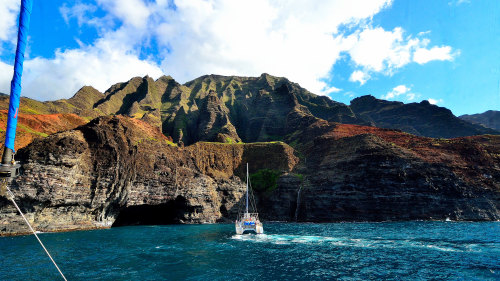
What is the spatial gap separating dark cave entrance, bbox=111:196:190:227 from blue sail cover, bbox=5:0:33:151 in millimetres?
74897

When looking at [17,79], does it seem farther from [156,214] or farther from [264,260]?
[156,214]

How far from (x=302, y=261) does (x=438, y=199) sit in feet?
240

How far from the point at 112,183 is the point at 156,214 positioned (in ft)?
85.9

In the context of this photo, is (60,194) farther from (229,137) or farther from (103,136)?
(229,137)

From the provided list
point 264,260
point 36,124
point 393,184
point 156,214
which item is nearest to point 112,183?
point 156,214

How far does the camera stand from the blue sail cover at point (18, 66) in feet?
21.2

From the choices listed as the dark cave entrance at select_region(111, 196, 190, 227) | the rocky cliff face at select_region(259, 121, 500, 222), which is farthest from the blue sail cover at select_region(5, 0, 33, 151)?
Result: the rocky cliff face at select_region(259, 121, 500, 222)

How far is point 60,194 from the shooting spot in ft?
171

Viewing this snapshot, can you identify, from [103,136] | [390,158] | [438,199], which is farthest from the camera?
[390,158]

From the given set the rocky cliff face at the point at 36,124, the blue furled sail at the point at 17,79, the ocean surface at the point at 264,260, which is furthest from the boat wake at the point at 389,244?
the rocky cliff face at the point at 36,124

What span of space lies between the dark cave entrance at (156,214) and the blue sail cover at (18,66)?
7490 centimetres

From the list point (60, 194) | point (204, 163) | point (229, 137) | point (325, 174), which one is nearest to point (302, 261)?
point (60, 194)

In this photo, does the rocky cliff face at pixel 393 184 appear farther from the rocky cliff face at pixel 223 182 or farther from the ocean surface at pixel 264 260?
the ocean surface at pixel 264 260

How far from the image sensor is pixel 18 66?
6.59 metres
